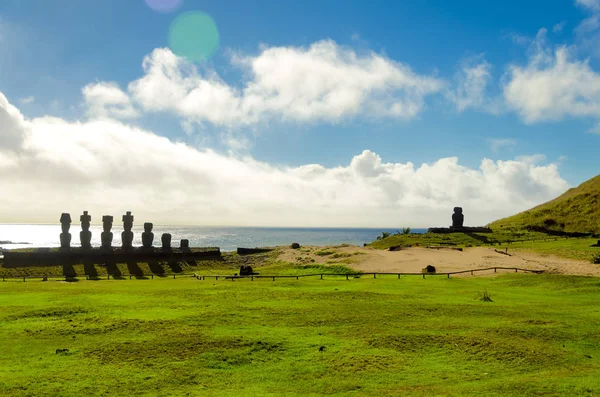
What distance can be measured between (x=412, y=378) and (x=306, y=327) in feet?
27.7

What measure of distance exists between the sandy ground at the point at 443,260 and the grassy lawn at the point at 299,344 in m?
22.1

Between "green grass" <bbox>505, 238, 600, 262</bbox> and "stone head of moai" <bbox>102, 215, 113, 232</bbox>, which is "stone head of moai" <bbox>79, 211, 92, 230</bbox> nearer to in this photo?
"stone head of moai" <bbox>102, 215, 113, 232</bbox>

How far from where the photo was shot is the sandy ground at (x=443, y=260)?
2176 inches

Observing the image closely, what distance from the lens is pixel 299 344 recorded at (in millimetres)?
21047

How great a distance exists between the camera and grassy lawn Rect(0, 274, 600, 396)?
53.2 feet

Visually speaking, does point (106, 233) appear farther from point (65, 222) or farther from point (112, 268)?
point (112, 268)

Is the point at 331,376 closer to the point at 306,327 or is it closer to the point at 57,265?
the point at 306,327

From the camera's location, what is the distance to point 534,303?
104ft

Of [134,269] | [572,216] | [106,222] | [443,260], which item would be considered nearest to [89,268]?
[134,269]

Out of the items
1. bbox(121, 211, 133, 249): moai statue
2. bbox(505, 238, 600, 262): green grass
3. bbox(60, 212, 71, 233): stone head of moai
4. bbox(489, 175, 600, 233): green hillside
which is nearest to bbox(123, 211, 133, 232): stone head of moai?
bbox(121, 211, 133, 249): moai statue

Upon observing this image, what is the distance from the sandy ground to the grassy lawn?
22.1 meters

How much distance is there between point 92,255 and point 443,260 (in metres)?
57.2

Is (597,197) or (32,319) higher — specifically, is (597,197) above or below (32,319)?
above

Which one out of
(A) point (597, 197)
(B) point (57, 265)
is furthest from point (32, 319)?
(A) point (597, 197)
